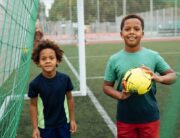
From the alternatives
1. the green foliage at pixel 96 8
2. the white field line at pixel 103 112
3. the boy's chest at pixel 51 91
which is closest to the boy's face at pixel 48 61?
the boy's chest at pixel 51 91

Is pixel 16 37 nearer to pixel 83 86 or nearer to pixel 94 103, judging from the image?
pixel 94 103

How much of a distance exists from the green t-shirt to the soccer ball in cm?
18

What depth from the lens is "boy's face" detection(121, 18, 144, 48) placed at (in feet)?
10.7

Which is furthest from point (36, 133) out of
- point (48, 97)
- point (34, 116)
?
point (48, 97)

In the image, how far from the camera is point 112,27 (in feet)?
66.3

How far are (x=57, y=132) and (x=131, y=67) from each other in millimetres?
849

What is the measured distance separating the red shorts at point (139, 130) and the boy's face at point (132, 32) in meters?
0.63

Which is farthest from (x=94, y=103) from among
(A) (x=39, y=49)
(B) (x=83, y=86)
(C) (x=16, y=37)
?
(A) (x=39, y=49)

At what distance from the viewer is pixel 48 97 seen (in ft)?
11.5

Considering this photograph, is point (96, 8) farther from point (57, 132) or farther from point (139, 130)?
point (139, 130)

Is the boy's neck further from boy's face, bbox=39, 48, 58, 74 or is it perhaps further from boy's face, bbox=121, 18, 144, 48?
boy's face, bbox=39, 48, 58, 74

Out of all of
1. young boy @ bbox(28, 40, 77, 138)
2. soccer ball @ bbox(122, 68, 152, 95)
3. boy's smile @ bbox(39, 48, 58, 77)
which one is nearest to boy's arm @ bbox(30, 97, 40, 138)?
young boy @ bbox(28, 40, 77, 138)

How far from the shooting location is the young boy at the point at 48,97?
11.4ft

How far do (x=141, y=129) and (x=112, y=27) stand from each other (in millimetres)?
17047
